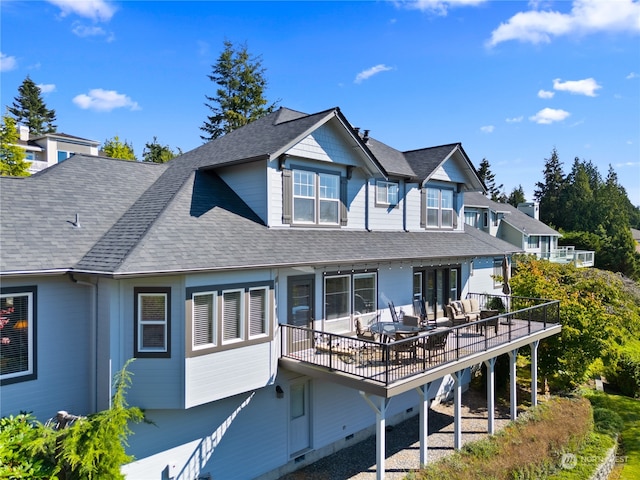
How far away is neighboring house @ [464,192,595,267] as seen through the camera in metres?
40.1

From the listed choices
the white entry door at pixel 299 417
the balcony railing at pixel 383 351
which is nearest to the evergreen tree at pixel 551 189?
the balcony railing at pixel 383 351

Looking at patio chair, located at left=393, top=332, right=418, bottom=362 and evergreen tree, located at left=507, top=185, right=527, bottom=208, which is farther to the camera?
evergreen tree, located at left=507, top=185, right=527, bottom=208

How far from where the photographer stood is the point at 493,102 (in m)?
19.2

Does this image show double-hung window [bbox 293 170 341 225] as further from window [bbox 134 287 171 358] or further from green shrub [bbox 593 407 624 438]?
green shrub [bbox 593 407 624 438]

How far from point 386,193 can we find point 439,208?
384 centimetres

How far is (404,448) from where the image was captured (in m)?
13.5

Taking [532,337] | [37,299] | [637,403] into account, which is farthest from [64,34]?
[637,403]

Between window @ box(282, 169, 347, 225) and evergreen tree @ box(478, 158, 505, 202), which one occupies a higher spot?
evergreen tree @ box(478, 158, 505, 202)

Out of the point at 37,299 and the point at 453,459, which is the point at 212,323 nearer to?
the point at 37,299

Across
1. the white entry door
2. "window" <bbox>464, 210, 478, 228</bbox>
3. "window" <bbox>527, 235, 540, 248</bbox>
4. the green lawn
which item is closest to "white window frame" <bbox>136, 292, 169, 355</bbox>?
the white entry door

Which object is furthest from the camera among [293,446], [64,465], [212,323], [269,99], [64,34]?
[269,99]

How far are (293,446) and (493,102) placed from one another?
16983 mm

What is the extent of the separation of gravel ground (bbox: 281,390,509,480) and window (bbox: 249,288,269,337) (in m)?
4.51

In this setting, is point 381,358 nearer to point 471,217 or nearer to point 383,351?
point 383,351
